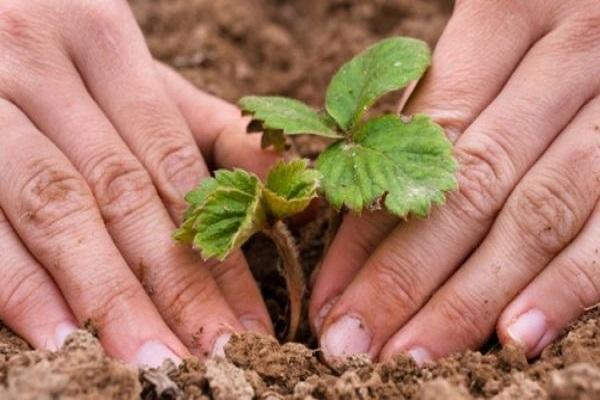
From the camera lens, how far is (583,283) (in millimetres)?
2156

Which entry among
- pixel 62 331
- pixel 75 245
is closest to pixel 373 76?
pixel 75 245

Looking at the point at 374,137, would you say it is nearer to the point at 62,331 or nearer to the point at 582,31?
the point at 582,31

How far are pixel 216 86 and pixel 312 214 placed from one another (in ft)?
4.02

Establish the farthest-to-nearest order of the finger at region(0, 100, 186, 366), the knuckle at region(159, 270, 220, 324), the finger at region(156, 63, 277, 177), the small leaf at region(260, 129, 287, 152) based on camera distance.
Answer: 1. the finger at region(156, 63, 277, 177)
2. the small leaf at region(260, 129, 287, 152)
3. the knuckle at region(159, 270, 220, 324)
4. the finger at region(0, 100, 186, 366)

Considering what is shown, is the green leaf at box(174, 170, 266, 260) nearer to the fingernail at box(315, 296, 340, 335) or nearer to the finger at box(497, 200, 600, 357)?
the fingernail at box(315, 296, 340, 335)

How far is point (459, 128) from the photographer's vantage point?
2406 mm

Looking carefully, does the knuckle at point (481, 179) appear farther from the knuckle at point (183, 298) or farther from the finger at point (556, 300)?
the knuckle at point (183, 298)

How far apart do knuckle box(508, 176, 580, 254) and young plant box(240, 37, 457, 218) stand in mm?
261

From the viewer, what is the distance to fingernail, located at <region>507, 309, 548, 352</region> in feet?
6.92

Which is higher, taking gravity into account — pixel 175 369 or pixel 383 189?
pixel 383 189

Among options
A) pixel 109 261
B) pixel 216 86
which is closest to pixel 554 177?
pixel 109 261

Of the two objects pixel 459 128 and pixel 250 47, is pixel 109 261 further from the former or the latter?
pixel 250 47

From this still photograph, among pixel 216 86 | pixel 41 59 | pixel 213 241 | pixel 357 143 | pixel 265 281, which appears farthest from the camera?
pixel 216 86

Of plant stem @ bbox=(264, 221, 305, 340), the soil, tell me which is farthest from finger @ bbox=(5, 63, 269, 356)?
the soil
